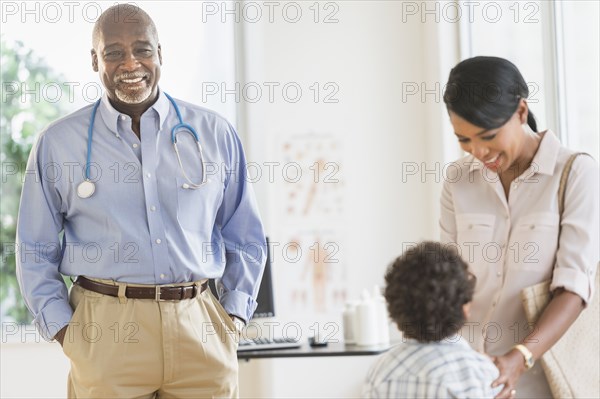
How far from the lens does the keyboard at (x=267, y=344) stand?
3.71m

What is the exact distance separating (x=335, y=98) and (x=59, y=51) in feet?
4.86

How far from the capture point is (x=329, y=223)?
4.57 metres

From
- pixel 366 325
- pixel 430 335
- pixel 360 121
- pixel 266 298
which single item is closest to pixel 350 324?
pixel 366 325

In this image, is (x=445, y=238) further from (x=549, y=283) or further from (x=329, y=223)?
(x=329, y=223)

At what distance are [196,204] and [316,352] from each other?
1309mm

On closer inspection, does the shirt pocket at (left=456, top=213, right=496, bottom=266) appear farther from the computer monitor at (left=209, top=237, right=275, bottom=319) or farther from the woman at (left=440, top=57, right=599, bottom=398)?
the computer monitor at (left=209, top=237, right=275, bottom=319)

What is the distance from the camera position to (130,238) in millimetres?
2402

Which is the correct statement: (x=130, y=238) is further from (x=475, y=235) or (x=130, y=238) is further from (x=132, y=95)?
(x=475, y=235)

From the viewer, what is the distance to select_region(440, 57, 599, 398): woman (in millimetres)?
1891

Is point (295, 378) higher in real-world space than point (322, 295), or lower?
lower

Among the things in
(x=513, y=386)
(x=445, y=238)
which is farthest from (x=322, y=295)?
(x=513, y=386)

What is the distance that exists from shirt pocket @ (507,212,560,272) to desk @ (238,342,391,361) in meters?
1.72

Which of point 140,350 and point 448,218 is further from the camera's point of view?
point 140,350

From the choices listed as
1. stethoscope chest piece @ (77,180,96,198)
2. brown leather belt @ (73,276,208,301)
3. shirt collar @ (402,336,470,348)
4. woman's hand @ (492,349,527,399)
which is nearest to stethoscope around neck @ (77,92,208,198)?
stethoscope chest piece @ (77,180,96,198)
